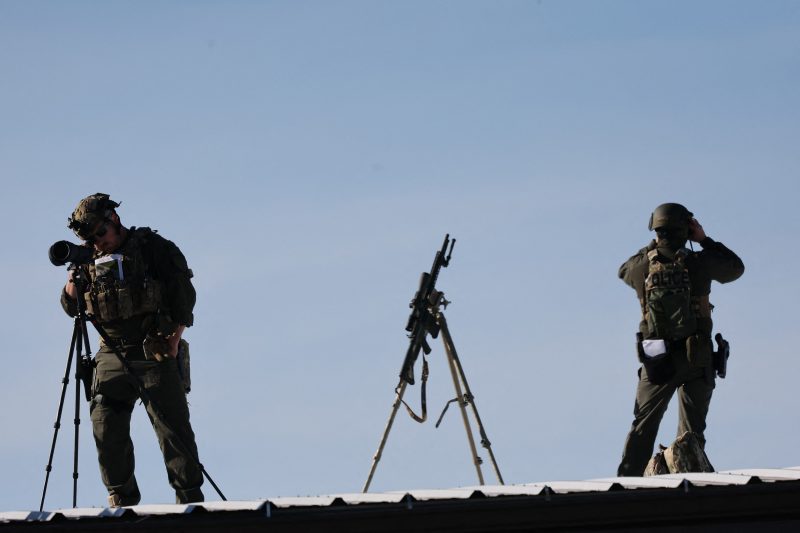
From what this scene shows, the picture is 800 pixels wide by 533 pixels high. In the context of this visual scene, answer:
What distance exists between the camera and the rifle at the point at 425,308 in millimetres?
16859

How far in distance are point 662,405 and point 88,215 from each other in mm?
5239

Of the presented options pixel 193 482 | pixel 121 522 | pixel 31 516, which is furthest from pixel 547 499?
pixel 193 482

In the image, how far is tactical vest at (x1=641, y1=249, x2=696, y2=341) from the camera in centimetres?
1379

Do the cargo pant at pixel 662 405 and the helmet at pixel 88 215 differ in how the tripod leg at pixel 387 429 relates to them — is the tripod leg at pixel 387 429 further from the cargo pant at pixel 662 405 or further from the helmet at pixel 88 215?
the helmet at pixel 88 215

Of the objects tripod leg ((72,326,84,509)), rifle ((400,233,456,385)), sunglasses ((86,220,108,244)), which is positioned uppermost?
rifle ((400,233,456,385))

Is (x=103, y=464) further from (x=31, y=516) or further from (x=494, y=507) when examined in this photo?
(x=494, y=507)

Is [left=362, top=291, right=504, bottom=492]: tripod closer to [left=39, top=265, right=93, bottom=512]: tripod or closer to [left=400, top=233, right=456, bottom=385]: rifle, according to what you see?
[left=400, top=233, right=456, bottom=385]: rifle

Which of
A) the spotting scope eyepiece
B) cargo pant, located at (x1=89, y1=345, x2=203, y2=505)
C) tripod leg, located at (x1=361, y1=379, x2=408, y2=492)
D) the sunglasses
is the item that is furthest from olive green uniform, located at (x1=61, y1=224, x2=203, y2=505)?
tripod leg, located at (x1=361, y1=379, x2=408, y2=492)

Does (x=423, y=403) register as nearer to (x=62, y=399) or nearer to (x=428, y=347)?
(x=428, y=347)

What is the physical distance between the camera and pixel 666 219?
1391 cm

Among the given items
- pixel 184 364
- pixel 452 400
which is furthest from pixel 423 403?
pixel 184 364

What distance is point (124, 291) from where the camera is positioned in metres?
12.7

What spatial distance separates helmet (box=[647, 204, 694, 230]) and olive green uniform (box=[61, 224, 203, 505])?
423cm

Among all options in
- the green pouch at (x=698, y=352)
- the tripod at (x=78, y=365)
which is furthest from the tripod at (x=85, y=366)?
the green pouch at (x=698, y=352)
